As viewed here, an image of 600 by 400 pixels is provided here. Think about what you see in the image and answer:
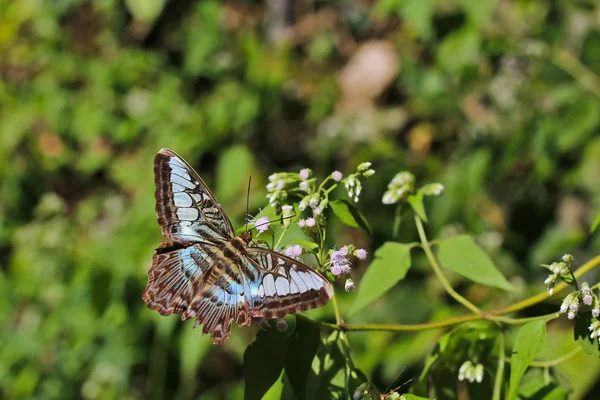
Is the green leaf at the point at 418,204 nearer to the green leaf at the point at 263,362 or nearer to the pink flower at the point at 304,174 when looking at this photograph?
the pink flower at the point at 304,174

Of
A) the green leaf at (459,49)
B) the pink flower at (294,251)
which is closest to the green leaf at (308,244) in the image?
the pink flower at (294,251)

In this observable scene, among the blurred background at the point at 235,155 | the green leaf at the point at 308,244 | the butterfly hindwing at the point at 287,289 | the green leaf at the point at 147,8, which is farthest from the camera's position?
the green leaf at the point at 147,8

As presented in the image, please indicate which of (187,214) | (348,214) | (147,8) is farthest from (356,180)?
(147,8)

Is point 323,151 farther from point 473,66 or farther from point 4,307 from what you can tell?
point 4,307

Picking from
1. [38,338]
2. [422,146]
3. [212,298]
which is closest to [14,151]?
[38,338]

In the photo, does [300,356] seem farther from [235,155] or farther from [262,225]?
[235,155]

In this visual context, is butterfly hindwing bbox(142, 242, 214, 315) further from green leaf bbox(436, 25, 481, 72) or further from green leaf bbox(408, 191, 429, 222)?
green leaf bbox(436, 25, 481, 72)
